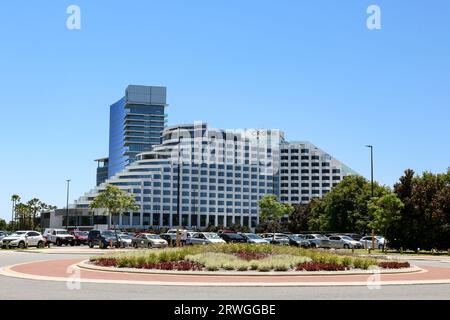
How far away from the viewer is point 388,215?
5775 centimetres

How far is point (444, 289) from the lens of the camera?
19.3m

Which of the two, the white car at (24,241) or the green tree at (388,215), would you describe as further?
the white car at (24,241)

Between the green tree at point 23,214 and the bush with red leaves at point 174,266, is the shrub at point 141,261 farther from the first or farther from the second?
the green tree at point 23,214

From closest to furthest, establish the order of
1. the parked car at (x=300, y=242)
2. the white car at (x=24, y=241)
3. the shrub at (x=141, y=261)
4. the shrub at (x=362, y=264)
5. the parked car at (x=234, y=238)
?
1. the shrub at (x=141, y=261)
2. the shrub at (x=362, y=264)
3. the white car at (x=24, y=241)
4. the parked car at (x=234, y=238)
5. the parked car at (x=300, y=242)

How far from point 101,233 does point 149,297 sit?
45.3 meters

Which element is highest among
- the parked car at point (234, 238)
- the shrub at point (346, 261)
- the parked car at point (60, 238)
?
the shrub at point (346, 261)

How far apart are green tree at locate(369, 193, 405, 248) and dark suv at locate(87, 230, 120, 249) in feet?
81.6

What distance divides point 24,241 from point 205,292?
147ft

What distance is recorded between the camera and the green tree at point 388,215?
187 feet

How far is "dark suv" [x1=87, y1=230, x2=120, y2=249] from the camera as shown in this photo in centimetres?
5753

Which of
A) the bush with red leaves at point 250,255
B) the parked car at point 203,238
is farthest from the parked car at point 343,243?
the bush with red leaves at point 250,255

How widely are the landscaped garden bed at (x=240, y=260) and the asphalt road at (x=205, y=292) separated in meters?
5.97

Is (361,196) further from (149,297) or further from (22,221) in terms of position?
(22,221)
